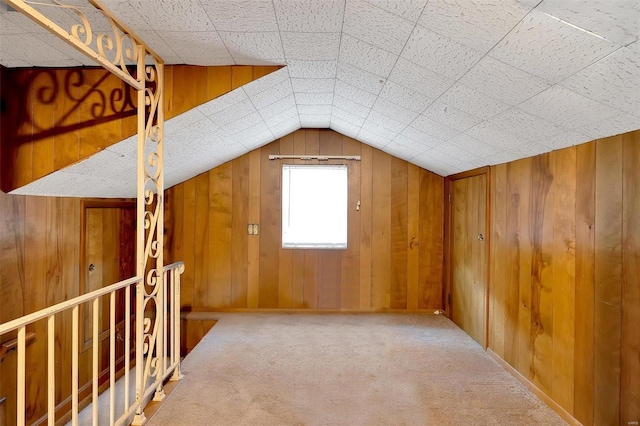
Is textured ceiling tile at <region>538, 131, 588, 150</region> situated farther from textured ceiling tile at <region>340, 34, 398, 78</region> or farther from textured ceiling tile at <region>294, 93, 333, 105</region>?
textured ceiling tile at <region>294, 93, 333, 105</region>

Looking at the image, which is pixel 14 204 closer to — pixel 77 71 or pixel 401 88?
pixel 77 71

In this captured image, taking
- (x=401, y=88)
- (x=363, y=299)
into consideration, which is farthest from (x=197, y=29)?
(x=363, y=299)

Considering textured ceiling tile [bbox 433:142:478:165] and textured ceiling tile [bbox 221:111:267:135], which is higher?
textured ceiling tile [bbox 221:111:267:135]

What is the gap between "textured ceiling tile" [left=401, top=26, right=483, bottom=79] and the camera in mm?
1460

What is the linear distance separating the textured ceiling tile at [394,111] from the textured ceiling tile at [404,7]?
1.02 meters

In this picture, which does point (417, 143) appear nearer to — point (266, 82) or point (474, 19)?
point (266, 82)

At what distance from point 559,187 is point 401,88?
1.06 meters

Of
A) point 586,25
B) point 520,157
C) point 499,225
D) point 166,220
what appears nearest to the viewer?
point 586,25

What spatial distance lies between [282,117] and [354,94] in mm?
828

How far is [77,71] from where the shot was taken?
2.08 meters

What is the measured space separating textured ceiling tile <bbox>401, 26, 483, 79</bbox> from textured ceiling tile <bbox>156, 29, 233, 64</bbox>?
94 centimetres

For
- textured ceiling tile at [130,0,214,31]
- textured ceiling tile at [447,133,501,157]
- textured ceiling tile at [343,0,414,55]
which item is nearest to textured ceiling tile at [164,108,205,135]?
textured ceiling tile at [130,0,214,31]

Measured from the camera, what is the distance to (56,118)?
82.1 inches

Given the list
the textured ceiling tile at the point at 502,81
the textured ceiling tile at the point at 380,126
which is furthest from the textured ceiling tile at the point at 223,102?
the textured ceiling tile at the point at 502,81
